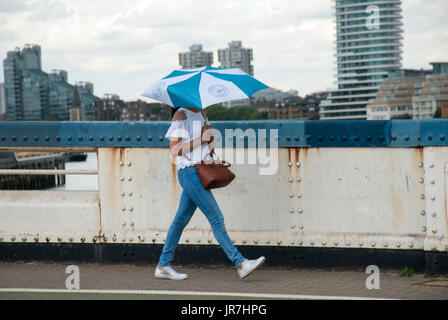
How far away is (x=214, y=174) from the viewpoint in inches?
248

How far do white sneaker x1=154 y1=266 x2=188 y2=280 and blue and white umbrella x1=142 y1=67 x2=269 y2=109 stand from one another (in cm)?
142

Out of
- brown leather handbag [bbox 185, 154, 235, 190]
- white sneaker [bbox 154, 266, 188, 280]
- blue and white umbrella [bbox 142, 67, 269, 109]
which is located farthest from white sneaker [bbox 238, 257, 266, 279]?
blue and white umbrella [bbox 142, 67, 269, 109]

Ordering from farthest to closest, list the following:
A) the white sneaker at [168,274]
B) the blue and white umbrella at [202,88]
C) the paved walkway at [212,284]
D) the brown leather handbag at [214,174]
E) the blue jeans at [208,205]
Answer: the white sneaker at [168,274] < the blue jeans at [208,205] < the brown leather handbag at [214,174] < the blue and white umbrella at [202,88] < the paved walkway at [212,284]

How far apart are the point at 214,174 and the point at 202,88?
710mm

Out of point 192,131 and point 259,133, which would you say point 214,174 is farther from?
point 259,133

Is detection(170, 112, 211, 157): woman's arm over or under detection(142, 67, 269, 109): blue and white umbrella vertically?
under

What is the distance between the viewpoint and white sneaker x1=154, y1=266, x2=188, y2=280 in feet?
21.5

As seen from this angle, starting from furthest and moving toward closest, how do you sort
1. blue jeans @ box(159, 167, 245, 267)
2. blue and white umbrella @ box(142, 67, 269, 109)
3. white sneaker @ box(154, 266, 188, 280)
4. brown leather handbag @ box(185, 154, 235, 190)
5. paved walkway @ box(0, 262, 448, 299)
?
white sneaker @ box(154, 266, 188, 280) → blue jeans @ box(159, 167, 245, 267) → brown leather handbag @ box(185, 154, 235, 190) → blue and white umbrella @ box(142, 67, 269, 109) → paved walkway @ box(0, 262, 448, 299)

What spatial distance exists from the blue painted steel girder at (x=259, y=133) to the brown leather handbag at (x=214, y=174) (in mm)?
637

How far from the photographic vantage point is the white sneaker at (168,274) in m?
6.55

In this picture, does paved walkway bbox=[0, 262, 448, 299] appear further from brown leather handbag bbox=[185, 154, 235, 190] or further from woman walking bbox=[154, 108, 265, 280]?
brown leather handbag bbox=[185, 154, 235, 190]

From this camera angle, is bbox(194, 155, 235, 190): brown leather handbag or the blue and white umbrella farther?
bbox(194, 155, 235, 190): brown leather handbag

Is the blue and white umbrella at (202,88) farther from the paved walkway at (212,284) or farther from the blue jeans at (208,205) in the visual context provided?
the paved walkway at (212,284)

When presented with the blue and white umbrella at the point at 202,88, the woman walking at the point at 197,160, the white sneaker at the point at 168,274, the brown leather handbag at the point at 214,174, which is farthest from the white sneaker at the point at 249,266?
the blue and white umbrella at the point at 202,88
